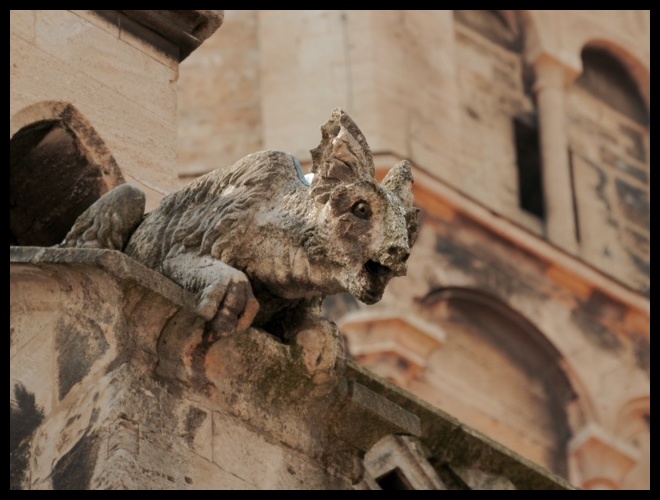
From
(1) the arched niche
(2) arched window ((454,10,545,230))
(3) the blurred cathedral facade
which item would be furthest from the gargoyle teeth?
(2) arched window ((454,10,545,230))

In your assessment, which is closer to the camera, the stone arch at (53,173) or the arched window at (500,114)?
the stone arch at (53,173)

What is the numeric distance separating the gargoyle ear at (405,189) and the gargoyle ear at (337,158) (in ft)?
0.25

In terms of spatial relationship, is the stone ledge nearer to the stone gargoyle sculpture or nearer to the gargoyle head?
the stone gargoyle sculpture

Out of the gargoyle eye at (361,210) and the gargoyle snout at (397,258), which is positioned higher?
the gargoyle eye at (361,210)

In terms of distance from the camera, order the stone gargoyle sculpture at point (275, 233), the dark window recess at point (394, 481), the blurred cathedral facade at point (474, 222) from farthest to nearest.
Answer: the blurred cathedral facade at point (474, 222) < the dark window recess at point (394, 481) < the stone gargoyle sculpture at point (275, 233)

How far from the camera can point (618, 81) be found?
33469mm

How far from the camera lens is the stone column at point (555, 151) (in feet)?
101

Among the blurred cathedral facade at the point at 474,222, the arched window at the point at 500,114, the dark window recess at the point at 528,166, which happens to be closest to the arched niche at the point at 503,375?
the blurred cathedral facade at the point at 474,222

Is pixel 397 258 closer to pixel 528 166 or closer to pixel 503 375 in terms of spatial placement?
pixel 503 375

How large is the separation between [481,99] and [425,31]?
5.06 ft

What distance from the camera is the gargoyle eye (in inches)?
347

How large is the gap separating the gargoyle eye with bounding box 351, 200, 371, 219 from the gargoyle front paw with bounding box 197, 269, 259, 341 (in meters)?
0.36

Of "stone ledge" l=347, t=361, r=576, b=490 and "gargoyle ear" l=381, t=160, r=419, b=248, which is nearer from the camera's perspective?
"gargoyle ear" l=381, t=160, r=419, b=248

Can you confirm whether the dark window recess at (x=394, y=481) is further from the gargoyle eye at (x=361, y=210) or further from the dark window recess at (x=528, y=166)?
the dark window recess at (x=528, y=166)
